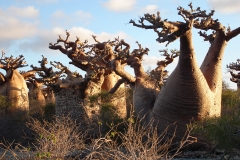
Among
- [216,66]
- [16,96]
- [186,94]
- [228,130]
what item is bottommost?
[228,130]

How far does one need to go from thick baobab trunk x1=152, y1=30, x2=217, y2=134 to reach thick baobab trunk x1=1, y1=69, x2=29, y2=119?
7237 mm

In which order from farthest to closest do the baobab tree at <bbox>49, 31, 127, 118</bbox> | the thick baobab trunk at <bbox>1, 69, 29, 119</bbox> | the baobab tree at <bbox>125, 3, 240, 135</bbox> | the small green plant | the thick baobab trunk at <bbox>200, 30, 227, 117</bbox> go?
1. the thick baobab trunk at <bbox>1, 69, 29, 119</bbox>
2. the baobab tree at <bbox>49, 31, 127, 118</bbox>
3. the thick baobab trunk at <bbox>200, 30, 227, 117</bbox>
4. the baobab tree at <bbox>125, 3, 240, 135</bbox>
5. the small green plant

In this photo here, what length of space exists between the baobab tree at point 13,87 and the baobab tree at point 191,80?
684 cm

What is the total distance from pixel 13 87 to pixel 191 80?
8.63 metres

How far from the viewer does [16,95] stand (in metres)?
16.0

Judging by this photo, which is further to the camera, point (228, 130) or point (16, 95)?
point (16, 95)

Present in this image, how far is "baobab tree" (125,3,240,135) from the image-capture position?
→ 8508 mm

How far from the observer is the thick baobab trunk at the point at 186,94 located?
8.86m

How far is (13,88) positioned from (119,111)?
470 cm

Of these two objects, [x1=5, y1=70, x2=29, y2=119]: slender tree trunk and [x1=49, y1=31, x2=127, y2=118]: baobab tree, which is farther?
[x1=5, y1=70, x2=29, y2=119]: slender tree trunk

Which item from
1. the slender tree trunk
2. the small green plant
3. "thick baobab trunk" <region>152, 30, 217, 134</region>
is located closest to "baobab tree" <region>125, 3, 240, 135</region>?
"thick baobab trunk" <region>152, 30, 217, 134</region>

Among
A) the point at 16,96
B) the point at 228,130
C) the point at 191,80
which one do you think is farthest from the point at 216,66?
the point at 16,96

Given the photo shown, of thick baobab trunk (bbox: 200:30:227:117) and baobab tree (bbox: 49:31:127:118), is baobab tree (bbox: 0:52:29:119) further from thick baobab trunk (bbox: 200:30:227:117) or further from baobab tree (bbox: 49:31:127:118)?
thick baobab trunk (bbox: 200:30:227:117)

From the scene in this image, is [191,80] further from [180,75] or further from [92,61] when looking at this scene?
[92,61]
